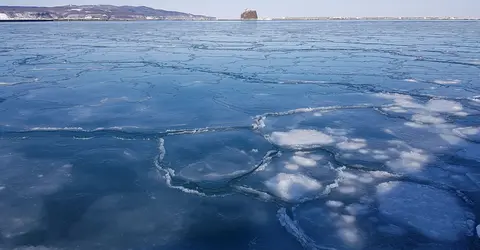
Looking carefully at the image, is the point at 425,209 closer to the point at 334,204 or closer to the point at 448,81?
the point at 334,204

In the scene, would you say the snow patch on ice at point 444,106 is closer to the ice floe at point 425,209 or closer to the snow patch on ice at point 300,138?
the snow patch on ice at point 300,138

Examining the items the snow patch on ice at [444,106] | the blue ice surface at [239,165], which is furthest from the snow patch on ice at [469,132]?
the snow patch on ice at [444,106]

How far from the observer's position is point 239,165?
3.99 metres

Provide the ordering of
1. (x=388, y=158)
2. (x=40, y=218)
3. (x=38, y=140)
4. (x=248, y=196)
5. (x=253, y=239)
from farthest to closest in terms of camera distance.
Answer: (x=38, y=140) < (x=388, y=158) < (x=248, y=196) < (x=40, y=218) < (x=253, y=239)

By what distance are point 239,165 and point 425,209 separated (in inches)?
76.6

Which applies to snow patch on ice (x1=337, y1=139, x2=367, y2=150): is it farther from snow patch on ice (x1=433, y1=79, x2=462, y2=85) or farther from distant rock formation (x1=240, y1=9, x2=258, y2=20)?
distant rock formation (x1=240, y1=9, x2=258, y2=20)

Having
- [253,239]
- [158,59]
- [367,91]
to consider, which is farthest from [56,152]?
[158,59]

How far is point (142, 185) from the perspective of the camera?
11.7 feet

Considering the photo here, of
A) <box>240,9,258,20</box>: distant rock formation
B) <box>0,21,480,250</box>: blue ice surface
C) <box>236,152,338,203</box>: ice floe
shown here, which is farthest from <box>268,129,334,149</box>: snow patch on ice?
<box>240,9,258,20</box>: distant rock formation

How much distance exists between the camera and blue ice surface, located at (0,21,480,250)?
2.81 m

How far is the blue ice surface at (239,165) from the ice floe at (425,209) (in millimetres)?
15

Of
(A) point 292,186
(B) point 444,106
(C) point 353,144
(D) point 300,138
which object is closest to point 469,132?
(B) point 444,106

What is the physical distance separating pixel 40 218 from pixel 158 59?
1031 cm

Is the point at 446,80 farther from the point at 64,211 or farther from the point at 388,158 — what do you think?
the point at 64,211
